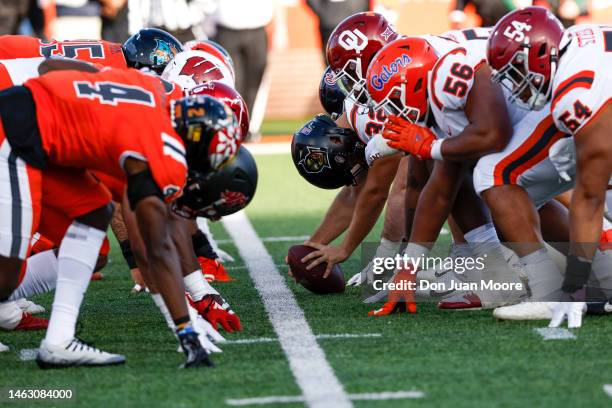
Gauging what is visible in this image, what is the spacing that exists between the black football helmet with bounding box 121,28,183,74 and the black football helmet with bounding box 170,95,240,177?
1.87 metres

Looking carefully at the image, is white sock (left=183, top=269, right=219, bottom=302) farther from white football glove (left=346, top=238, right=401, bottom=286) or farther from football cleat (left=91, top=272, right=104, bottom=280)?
football cleat (left=91, top=272, right=104, bottom=280)

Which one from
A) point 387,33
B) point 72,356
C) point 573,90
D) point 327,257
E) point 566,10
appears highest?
point 573,90

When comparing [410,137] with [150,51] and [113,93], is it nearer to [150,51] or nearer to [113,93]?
[113,93]

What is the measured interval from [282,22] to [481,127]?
13.7m

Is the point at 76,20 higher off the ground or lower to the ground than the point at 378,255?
lower

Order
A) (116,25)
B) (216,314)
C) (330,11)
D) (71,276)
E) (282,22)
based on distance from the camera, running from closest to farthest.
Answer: (71,276), (216,314), (116,25), (330,11), (282,22)

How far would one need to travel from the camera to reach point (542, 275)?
5234 mm

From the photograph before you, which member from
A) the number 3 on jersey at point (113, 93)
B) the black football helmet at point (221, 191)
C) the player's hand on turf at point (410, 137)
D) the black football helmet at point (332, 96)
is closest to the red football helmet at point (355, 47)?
the black football helmet at point (332, 96)

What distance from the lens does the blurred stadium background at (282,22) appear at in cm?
1434

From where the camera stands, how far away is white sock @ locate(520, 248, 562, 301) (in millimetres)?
5211

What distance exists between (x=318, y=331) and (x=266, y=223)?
3928 mm

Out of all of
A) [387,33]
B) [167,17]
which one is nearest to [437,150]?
Result: [387,33]

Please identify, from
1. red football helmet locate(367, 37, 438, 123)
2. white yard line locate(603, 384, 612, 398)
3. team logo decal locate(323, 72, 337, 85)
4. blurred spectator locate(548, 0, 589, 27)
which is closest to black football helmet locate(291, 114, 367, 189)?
→ team logo decal locate(323, 72, 337, 85)

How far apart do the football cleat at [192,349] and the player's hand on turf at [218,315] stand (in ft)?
2.35
